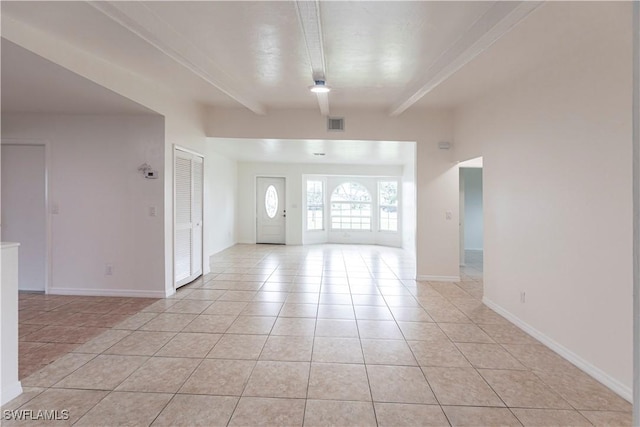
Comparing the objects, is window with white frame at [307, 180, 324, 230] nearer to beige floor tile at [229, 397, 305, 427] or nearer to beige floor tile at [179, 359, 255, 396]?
beige floor tile at [179, 359, 255, 396]

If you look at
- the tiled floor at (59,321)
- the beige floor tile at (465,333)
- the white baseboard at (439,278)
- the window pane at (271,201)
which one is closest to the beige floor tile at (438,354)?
the beige floor tile at (465,333)

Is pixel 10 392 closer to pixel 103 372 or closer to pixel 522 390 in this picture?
pixel 103 372

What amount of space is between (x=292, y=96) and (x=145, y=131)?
1.94 m

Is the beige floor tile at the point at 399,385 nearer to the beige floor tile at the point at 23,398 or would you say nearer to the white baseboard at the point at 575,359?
the white baseboard at the point at 575,359

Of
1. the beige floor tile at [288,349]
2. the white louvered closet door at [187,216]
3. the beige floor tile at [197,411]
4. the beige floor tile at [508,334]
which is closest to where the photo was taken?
the beige floor tile at [197,411]

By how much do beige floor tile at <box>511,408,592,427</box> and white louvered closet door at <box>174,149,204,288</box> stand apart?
4.05m

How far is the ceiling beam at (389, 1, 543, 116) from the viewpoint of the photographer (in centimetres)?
205

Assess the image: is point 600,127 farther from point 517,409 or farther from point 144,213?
point 144,213

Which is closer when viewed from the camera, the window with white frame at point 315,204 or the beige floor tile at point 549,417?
the beige floor tile at point 549,417

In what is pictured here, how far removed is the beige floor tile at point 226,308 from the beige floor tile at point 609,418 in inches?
119

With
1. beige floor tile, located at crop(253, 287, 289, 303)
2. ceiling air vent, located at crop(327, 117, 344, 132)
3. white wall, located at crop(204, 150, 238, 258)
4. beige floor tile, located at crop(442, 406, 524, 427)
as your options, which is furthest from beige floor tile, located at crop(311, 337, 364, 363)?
white wall, located at crop(204, 150, 238, 258)

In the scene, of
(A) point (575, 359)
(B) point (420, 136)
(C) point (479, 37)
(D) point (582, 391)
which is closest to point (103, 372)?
(D) point (582, 391)

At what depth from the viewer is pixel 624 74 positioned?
2.06 m

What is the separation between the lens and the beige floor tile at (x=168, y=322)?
10.1 ft
